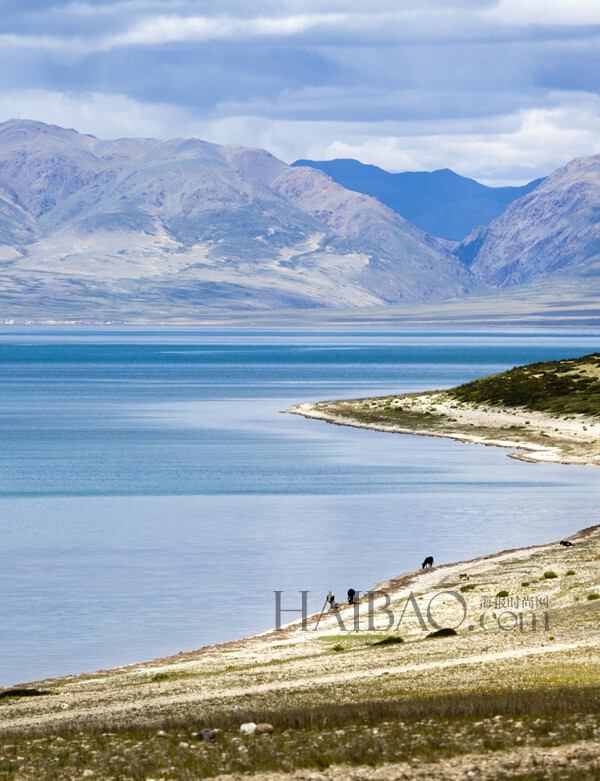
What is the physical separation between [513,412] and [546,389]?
675cm

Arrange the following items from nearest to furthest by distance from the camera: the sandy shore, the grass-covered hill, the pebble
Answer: the sandy shore → the pebble → the grass-covered hill

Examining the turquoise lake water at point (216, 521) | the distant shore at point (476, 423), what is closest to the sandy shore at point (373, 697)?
the turquoise lake water at point (216, 521)

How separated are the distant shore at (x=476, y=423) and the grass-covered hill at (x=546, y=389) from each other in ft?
4.63

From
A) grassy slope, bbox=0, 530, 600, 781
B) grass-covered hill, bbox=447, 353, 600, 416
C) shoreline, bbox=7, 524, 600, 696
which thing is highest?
grass-covered hill, bbox=447, 353, 600, 416

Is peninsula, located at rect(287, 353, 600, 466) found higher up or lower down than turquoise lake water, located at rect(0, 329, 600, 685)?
higher up

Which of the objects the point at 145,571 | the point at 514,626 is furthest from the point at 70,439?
the point at 514,626

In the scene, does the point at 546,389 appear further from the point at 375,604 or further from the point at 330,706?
the point at 330,706

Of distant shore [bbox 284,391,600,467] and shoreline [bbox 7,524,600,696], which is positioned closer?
shoreline [bbox 7,524,600,696]

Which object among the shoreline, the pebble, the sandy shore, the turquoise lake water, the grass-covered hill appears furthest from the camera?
the grass-covered hill

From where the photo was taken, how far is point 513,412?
11144cm

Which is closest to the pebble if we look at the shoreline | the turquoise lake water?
the shoreline

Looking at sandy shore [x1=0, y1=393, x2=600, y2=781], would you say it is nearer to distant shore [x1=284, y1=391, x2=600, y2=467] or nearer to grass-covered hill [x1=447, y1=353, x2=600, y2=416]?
distant shore [x1=284, y1=391, x2=600, y2=467]

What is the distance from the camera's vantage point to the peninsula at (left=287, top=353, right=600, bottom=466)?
95625 millimetres

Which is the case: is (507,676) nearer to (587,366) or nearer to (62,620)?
(62,620)
